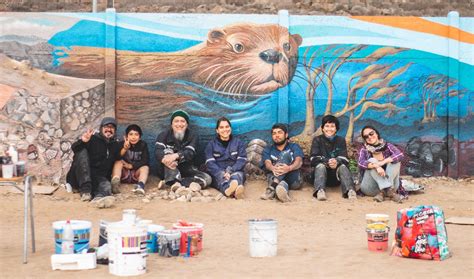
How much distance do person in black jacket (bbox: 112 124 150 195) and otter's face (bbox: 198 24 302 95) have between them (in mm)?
1443

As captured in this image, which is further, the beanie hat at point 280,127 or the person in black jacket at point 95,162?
the beanie hat at point 280,127

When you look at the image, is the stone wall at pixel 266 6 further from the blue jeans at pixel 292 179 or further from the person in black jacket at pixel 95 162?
the blue jeans at pixel 292 179

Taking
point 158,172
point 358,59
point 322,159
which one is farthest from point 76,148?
point 358,59

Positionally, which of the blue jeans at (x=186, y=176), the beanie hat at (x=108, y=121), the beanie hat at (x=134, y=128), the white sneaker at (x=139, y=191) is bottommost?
the white sneaker at (x=139, y=191)

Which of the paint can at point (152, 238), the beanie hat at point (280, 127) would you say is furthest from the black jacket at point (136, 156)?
the paint can at point (152, 238)

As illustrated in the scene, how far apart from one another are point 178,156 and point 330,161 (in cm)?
218

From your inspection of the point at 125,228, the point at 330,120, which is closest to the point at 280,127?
the point at 330,120

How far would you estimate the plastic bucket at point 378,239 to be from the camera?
24.1 ft

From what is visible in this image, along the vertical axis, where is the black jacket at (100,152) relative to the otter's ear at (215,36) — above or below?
below

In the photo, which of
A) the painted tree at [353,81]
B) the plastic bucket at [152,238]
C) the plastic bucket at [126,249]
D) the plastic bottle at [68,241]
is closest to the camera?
the plastic bucket at [126,249]

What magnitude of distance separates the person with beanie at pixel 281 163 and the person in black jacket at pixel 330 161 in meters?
0.26

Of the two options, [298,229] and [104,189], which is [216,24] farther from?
[298,229]

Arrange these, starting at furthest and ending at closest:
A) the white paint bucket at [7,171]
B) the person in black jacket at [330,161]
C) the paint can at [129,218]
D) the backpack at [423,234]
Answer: the person in black jacket at [330,161], the white paint bucket at [7,171], the backpack at [423,234], the paint can at [129,218]

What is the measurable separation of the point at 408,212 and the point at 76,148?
5.31 metres
